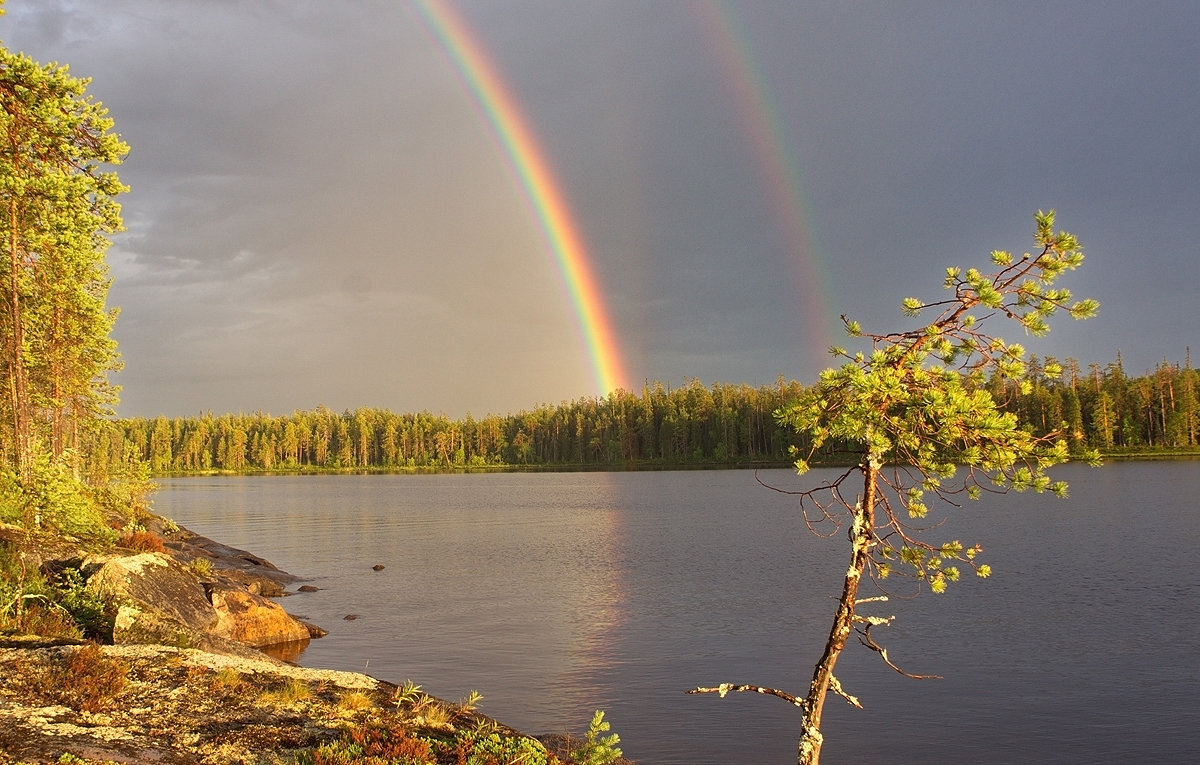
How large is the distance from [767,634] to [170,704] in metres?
19.4

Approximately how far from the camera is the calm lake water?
18.2 meters

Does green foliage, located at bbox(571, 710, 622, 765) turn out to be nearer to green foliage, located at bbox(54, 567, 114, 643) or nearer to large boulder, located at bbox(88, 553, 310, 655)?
large boulder, located at bbox(88, 553, 310, 655)

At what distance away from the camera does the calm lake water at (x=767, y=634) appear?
18.2 metres

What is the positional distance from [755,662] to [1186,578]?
72.7 feet

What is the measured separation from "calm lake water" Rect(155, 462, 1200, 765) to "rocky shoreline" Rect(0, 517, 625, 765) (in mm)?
5445

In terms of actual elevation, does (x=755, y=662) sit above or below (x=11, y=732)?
below

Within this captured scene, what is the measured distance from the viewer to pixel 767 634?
27219 mm

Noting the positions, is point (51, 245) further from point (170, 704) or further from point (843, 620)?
point (843, 620)

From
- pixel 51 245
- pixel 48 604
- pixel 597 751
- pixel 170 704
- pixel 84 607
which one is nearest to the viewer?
pixel 170 704

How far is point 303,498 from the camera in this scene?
11288 cm

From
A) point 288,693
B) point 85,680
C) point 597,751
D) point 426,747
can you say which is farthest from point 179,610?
point 597,751

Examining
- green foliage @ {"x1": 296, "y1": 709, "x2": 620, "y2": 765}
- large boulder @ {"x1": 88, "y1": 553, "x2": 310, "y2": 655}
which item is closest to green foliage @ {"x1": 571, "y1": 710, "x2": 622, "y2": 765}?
green foliage @ {"x1": 296, "y1": 709, "x2": 620, "y2": 765}

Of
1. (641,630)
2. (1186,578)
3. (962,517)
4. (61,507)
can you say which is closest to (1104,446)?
(962,517)

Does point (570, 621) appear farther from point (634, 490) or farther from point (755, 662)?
point (634, 490)
